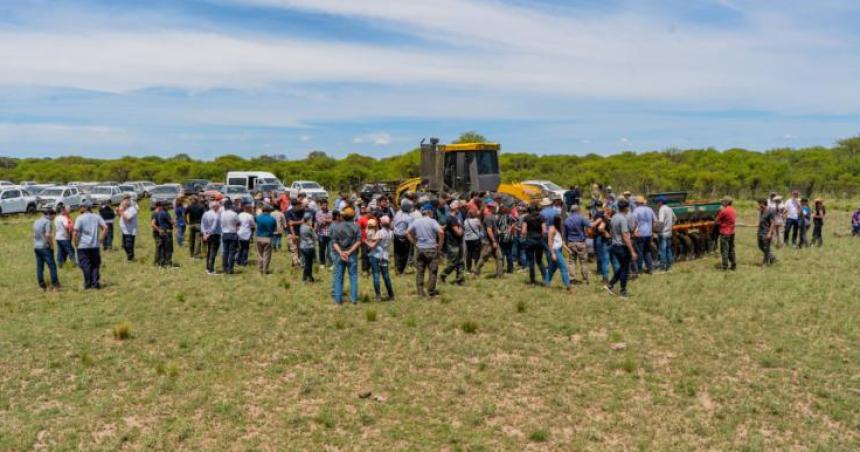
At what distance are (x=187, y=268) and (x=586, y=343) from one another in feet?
31.2

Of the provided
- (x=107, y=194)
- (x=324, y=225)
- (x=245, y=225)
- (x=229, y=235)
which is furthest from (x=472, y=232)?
(x=107, y=194)

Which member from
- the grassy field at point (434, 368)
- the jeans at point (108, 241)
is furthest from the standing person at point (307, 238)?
the jeans at point (108, 241)

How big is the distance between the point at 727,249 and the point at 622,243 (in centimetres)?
468

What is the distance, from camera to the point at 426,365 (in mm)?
8445

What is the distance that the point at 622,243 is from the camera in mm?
11336

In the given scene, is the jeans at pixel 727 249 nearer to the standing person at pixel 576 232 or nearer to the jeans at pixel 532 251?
the standing person at pixel 576 232

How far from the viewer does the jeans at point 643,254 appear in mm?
13789

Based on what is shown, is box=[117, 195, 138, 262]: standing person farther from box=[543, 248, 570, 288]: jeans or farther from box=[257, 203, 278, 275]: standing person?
box=[543, 248, 570, 288]: jeans

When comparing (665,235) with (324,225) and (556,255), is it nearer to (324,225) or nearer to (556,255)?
(556,255)

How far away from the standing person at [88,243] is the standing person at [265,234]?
2903 millimetres

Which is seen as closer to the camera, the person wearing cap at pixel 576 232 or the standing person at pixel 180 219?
the person wearing cap at pixel 576 232

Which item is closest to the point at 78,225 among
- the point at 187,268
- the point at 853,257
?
the point at 187,268

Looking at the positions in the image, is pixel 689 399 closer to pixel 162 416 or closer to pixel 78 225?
pixel 162 416

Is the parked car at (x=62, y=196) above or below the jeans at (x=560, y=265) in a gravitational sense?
above
